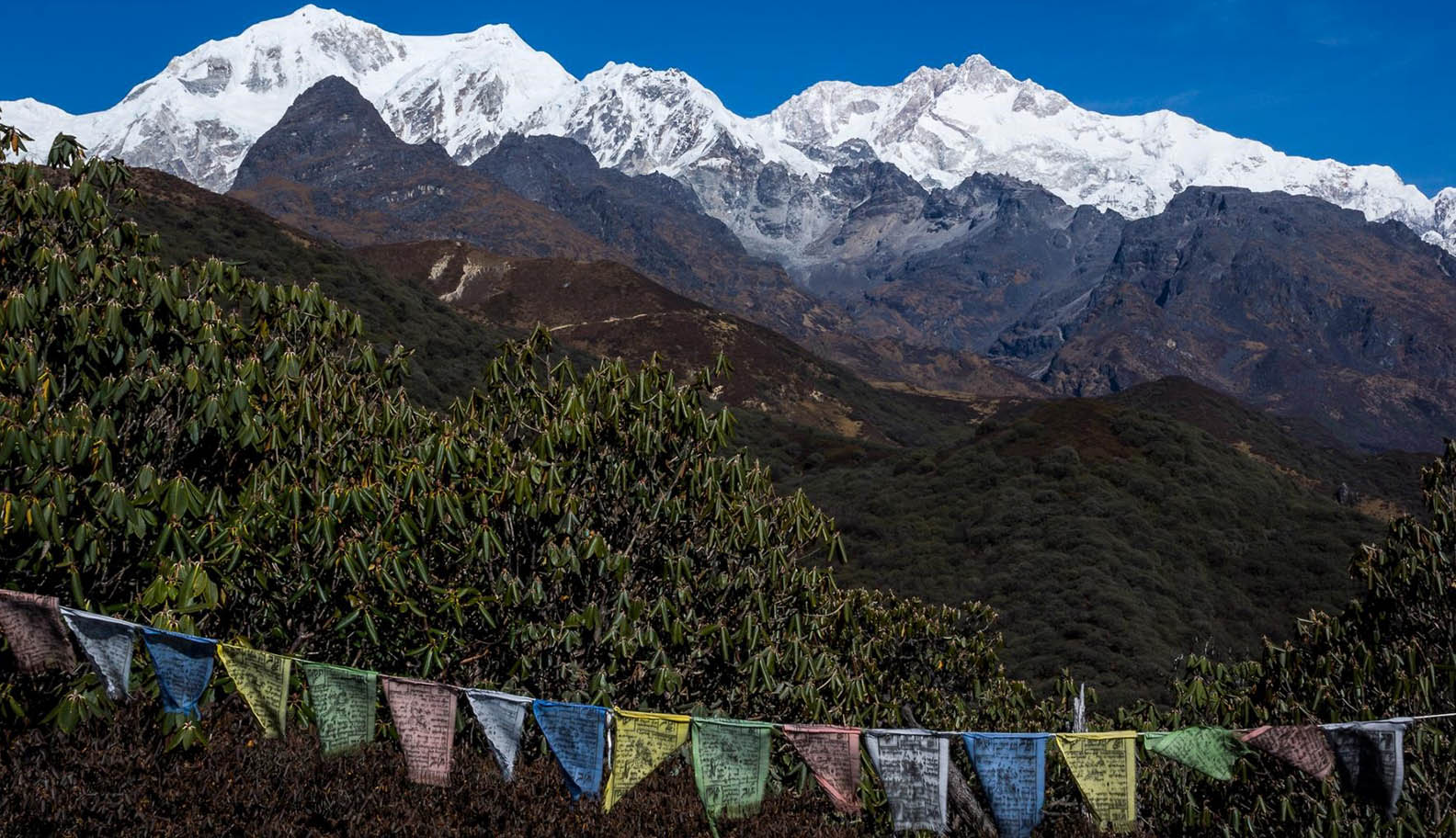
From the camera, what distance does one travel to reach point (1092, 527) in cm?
5228

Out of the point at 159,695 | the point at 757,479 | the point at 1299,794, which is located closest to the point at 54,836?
the point at 159,695

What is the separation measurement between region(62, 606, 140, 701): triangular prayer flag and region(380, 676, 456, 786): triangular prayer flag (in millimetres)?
1732

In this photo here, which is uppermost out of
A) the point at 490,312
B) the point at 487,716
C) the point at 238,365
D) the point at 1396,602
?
the point at 490,312

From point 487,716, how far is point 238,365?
430 cm

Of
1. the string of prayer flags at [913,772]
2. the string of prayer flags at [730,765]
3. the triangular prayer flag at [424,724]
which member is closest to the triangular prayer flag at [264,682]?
the triangular prayer flag at [424,724]

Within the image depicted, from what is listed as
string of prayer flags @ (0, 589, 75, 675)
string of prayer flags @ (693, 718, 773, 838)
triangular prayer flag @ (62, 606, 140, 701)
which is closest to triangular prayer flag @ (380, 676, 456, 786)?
triangular prayer flag @ (62, 606, 140, 701)

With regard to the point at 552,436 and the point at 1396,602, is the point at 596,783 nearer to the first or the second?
the point at 552,436

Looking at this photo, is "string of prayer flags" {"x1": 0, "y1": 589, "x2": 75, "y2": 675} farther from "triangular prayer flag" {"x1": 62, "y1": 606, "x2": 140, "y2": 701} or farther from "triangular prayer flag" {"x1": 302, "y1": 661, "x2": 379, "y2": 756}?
"triangular prayer flag" {"x1": 302, "y1": 661, "x2": 379, "y2": 756}

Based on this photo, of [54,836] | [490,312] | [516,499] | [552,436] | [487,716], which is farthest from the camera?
[490,312]

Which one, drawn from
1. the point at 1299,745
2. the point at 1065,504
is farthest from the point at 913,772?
the point at 1065,504

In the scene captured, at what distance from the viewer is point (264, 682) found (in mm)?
8406

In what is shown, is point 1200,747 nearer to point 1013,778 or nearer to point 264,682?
point 1013,778

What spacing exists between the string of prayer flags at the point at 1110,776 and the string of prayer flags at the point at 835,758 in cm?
161

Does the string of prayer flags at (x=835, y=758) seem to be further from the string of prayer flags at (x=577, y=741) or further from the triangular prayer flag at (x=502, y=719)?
the triangular prayer flag at (x=502, y=719)
